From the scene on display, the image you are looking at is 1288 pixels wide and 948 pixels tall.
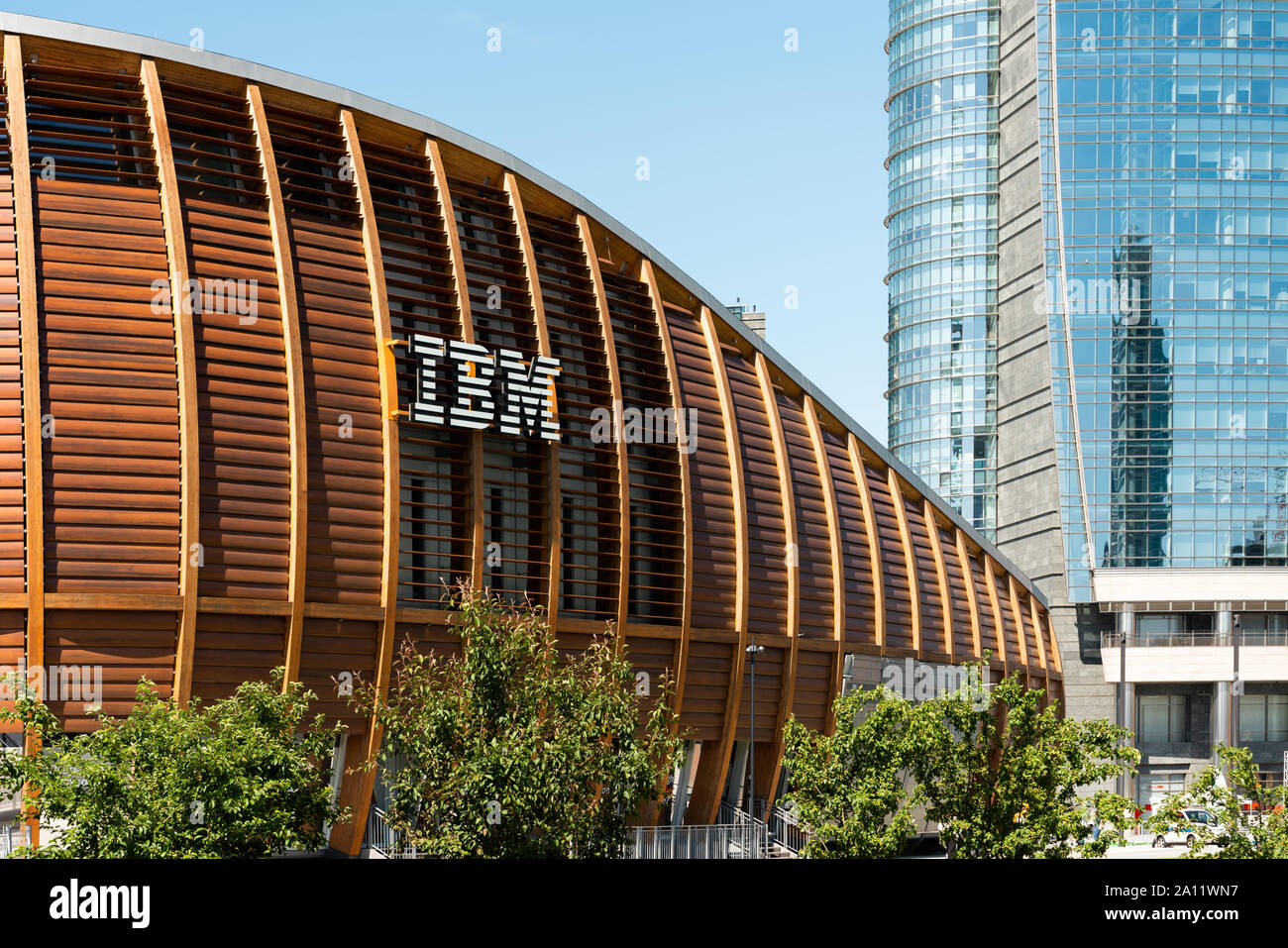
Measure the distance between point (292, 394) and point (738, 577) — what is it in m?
12.6

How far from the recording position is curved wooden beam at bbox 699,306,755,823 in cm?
3353

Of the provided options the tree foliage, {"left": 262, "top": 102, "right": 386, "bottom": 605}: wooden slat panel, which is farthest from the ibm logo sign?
the tree foliage

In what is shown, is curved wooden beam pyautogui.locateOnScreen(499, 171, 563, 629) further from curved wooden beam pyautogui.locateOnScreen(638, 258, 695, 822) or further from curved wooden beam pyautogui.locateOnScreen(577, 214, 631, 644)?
curved wooden beam pyautogui.locateOnScreen(638, 258, 695, 822)

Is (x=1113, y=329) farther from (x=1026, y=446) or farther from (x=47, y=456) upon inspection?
(x=47, y=456)

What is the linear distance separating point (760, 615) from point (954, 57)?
85.5 m

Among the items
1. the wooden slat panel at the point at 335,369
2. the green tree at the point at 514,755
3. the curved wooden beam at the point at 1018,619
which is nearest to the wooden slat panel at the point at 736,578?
the wooden slat panel at the point at 335,369

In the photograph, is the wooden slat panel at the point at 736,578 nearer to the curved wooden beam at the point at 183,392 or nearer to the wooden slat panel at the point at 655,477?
the wooden slat panel at the point at 655,477

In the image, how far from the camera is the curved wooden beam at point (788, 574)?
3528 cm

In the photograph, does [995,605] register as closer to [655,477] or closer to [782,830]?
[782,830]

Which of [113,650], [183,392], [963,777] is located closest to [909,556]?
[963,777]

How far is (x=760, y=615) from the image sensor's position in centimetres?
3478

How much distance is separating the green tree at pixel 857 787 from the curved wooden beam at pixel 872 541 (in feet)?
38.2

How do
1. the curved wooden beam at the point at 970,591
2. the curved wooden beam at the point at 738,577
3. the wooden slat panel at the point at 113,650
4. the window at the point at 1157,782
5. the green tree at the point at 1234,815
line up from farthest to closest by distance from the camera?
1. the window at the point at 1157,782
2. the curved wooden beam at the point at 970,591
3. the curved wooden beam at the point at 738,577
4. the wooden slat panel at the point at 113,650
5. the green tree at the point at 1234,815
